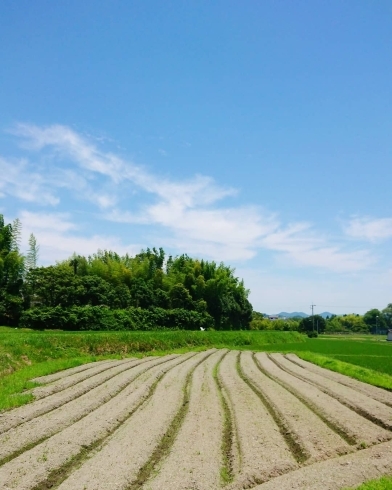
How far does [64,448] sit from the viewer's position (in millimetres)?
9227

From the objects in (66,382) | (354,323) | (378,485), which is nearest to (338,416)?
(378,485)

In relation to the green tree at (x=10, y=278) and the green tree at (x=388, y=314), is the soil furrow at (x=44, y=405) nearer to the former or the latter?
the green tree at (x=10, y=278)

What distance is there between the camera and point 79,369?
21594 mm

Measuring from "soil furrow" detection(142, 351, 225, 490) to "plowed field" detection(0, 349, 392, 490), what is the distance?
0.08ft

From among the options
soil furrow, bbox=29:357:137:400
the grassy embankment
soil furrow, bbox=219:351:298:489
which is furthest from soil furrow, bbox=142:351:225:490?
the grassy embankment

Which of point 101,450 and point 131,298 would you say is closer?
point 101,450

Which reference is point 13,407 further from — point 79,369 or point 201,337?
point 201,337

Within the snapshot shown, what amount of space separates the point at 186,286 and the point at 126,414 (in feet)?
171

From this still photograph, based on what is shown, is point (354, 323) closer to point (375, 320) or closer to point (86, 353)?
point (375, 320)

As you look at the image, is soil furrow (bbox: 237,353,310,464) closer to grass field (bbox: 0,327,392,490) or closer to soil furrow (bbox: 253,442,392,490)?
soil furrow (bbox: 253,442,392,490)

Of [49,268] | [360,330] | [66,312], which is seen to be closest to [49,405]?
[66,312]

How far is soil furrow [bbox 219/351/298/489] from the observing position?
7.89 meters

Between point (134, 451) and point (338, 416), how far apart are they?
5.93m

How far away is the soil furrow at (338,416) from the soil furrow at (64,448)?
513cm
